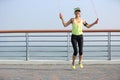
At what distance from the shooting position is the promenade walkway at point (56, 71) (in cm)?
940

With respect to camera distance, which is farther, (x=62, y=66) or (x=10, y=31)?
(x=10, y=31)

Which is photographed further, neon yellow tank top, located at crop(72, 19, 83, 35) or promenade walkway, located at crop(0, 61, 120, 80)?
neon yellow tank top, located at crop(72, 19, 83, 35)

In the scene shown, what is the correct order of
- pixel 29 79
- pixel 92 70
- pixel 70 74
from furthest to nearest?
1. pixel 92 70
2. pixel 70 74
3. pixel 29 79

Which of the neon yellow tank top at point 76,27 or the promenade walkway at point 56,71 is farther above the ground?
the neon yellow tank top at point 76,27

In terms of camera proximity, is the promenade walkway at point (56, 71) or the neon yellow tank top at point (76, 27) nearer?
the promenade walkway at point (56, 71)

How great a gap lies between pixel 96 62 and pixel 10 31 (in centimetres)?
310

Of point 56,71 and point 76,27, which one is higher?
point 76,27

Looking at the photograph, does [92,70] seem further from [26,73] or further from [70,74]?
[26,73]

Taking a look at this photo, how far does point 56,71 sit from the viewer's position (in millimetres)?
10539

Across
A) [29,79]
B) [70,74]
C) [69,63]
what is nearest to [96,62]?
[69,63]

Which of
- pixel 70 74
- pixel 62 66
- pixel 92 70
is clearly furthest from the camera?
pixel 62 66

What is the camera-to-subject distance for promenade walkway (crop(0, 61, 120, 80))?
9398 mm

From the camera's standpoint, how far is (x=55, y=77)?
30.9 ft

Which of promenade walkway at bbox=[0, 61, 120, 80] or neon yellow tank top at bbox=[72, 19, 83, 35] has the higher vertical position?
neon yellow tank top at bbox=[72, 19, 83, 35]
